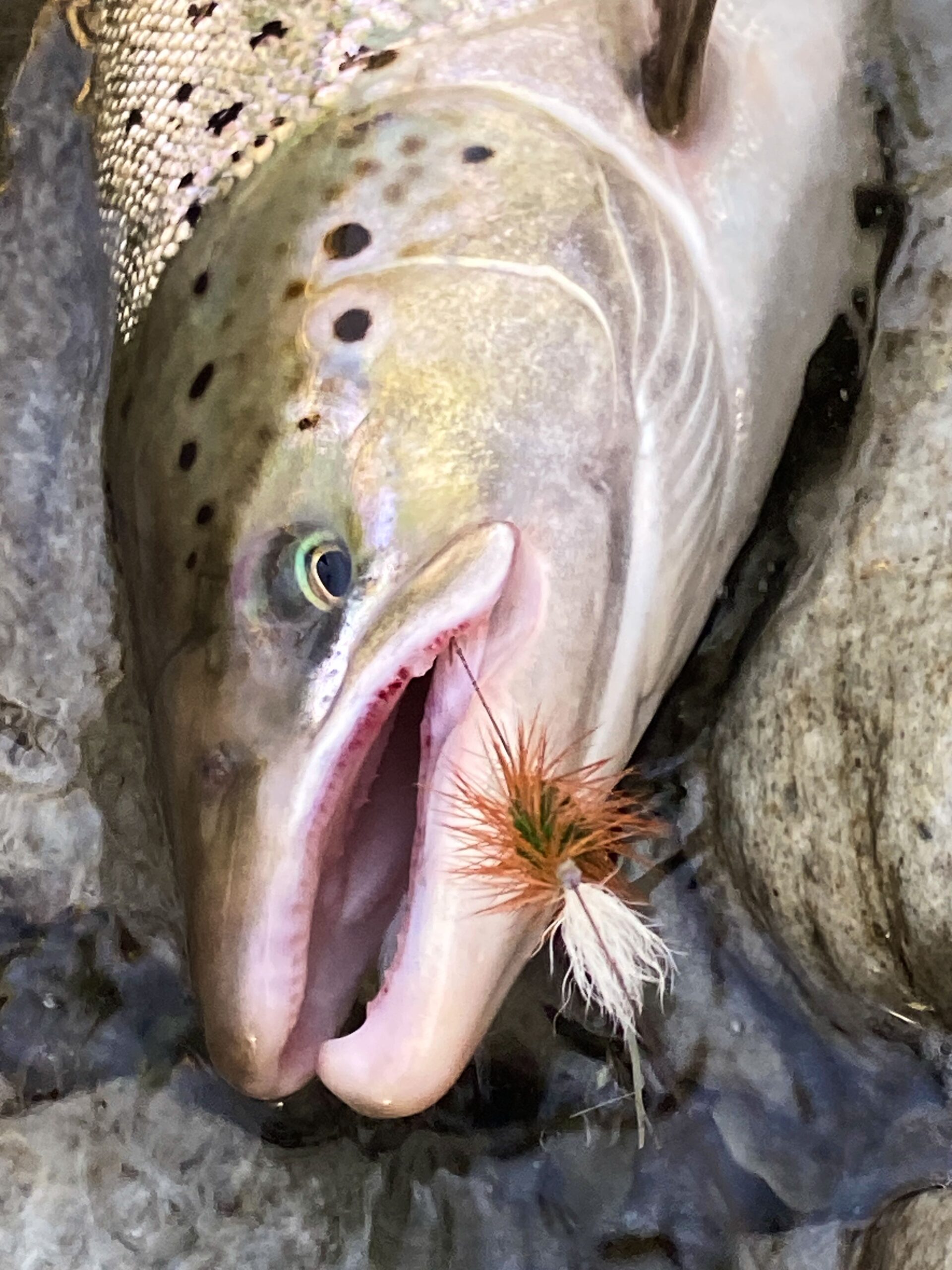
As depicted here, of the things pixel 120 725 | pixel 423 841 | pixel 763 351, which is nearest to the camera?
pixel 423 841

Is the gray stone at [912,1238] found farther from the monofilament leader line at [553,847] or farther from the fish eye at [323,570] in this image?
the fish eye at [323,570]

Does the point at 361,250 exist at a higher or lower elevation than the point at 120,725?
higher

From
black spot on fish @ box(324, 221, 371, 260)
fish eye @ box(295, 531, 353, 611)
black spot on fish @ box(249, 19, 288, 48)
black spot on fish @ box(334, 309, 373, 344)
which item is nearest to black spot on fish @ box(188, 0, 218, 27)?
black spot on fish @ box(249, 19, 288, 48)

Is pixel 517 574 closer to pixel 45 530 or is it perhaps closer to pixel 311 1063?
pixel 311 1063

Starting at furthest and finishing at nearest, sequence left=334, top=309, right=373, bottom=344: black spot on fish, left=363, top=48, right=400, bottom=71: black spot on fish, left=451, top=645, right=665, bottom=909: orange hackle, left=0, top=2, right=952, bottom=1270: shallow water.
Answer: left=0, top=2, right=952, bottom=1270: shallow water
left=363, top=48, right=400, bottom=71: black spot on fish
left=334, top=309, right=373, bottom=344: black spot on fish
left=451, top=645, right=665, bottom=909: orange hackle

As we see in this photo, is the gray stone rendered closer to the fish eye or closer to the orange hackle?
the orange hackle

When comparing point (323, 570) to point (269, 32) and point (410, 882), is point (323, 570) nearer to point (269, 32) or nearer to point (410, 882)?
A: point (410, 882)

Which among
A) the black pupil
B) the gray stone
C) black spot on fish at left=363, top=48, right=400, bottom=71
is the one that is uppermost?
black spot on fish at left=363, top=48, right=400, bottom=71

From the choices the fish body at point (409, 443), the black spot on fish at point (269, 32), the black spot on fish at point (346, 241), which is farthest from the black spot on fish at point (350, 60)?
the black spot on fish at point (346, 241)

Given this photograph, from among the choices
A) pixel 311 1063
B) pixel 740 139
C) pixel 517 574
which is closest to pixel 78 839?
pixel 311 1063
